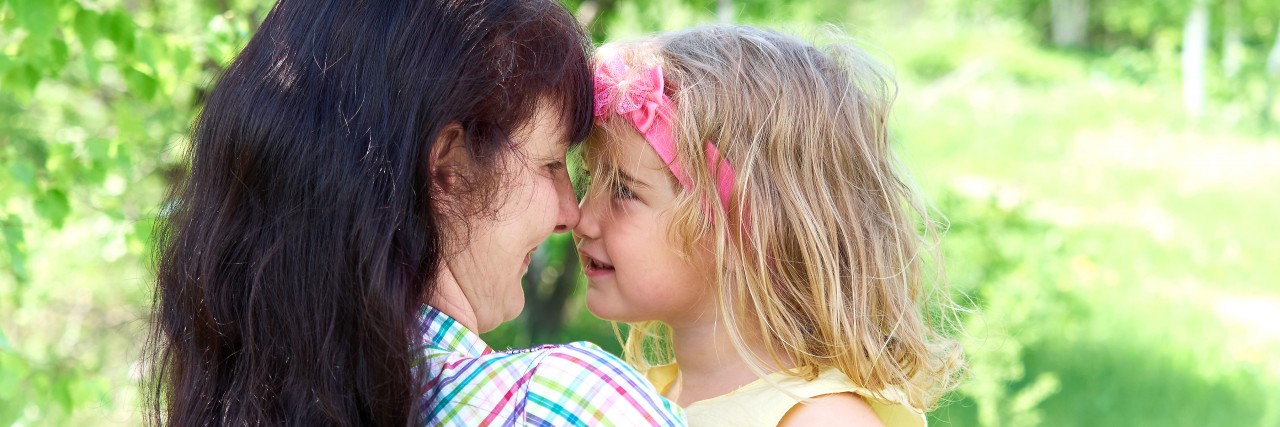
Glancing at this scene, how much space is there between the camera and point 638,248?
5.94 feet

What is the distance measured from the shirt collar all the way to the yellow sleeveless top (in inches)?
21.5

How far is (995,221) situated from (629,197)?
3775mm

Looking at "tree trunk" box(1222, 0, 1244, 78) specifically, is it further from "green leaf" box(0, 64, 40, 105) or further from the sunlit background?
"green leaf" box(0, 64, 40, 105)

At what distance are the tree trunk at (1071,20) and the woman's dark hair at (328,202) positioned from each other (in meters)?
24.8

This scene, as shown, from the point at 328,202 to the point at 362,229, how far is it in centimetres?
5

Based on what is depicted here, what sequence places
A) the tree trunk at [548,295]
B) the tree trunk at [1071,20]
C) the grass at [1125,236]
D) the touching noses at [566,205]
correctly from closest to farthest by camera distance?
the touching noses at [566,205], the grass at [1125,236], the tree trunk at [548,295], the tree trunk at [1071,20]

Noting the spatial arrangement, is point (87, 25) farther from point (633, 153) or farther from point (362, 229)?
point (362, 229)

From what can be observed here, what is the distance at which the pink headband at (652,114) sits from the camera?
177cm

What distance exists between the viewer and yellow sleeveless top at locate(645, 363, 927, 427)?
1676 mm

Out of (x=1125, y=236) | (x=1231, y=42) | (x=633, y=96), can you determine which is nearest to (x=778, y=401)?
(x=633, y=96)

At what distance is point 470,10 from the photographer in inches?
50.6

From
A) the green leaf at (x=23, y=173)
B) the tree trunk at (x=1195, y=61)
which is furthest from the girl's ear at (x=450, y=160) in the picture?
the tree trunk at (x=1195, y=61)

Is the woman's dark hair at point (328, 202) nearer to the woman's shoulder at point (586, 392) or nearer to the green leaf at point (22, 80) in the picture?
the woman's shoulder at point (586, 392)

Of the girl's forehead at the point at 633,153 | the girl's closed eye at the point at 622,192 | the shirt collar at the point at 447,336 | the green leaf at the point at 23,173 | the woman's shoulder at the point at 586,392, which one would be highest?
the green leaf at the point at 23,173
